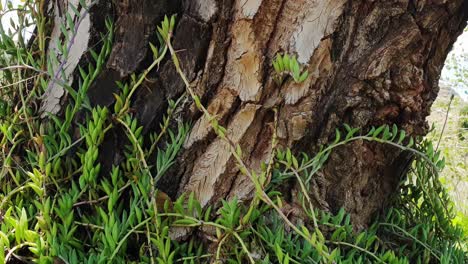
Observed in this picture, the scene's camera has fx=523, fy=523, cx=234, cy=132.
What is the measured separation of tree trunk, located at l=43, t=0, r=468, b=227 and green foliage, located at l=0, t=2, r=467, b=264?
0.08 feet

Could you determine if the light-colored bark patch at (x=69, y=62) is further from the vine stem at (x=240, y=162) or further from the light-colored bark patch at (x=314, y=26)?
the light-colored bark patch at (x=314, y=26)

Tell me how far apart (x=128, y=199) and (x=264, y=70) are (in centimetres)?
30

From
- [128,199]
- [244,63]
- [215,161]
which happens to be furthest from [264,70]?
[128,199]

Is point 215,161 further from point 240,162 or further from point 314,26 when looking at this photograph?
point 314,26

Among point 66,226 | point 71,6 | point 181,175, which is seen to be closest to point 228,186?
point 181,175

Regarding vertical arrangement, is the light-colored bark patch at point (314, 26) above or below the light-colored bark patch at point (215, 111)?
above

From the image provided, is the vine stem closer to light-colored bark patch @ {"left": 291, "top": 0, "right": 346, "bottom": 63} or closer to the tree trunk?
the tree trunk

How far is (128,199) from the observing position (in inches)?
33.1

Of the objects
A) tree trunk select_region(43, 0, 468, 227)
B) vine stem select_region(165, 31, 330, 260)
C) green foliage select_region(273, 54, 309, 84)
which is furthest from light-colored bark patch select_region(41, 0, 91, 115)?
green foliage select_region(273, 54, 309, 84)

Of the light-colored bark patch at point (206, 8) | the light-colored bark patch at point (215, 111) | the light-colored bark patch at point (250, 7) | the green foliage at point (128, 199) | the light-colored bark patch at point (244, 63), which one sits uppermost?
the light-colored bark patch at point (250, 7)

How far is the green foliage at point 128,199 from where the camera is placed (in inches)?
29.7

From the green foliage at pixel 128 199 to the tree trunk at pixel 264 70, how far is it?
0.02 meters

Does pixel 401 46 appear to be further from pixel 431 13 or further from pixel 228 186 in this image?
pixel 228 186

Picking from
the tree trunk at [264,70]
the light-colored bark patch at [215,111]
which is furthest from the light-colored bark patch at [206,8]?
the light-colored bark patch at [215,111]
